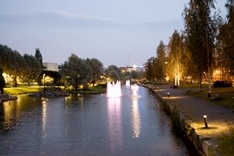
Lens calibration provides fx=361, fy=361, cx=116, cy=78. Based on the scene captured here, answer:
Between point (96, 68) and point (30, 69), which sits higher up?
point (96, 68)

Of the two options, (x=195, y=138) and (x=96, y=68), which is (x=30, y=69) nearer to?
(x=96, y=68)

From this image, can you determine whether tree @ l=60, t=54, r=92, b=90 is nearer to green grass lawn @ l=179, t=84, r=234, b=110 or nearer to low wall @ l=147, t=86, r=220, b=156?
green grass lawn @ l=179, t=84, r=234, b=110

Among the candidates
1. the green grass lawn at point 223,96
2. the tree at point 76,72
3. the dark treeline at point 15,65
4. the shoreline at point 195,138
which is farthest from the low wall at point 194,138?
the dark treeline at point 15,65

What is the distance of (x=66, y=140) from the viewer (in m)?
22.2

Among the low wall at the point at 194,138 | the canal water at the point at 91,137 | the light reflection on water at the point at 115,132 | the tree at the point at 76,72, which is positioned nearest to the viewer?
the low wall at the point at 194,138

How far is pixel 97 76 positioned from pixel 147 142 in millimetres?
103952

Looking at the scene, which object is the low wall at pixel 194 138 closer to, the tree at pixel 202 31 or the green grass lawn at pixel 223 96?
the green grass lawn at pixel 223 96

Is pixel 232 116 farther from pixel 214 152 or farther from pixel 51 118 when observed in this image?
pixel 51 118

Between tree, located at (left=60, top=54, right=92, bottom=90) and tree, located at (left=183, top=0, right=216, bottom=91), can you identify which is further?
tree, located at (left=60, top=54, right=92, bottom=90)

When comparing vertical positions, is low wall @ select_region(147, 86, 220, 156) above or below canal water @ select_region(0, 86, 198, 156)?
above

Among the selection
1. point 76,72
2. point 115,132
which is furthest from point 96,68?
point 115,132

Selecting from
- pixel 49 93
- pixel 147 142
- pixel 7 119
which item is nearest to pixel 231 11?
pixel 147 142

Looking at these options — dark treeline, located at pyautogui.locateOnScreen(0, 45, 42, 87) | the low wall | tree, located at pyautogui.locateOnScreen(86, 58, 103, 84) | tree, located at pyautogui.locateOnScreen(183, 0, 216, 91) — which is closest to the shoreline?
the low wall

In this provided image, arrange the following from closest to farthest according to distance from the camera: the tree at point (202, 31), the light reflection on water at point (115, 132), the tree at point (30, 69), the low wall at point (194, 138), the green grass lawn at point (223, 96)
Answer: the low wall at point (194, 138) < the light reflection on water at point (115, 132) < the green grass lawn at point (223, 96) < the tree at point (202, 31) < the tree at point (30, 69)
